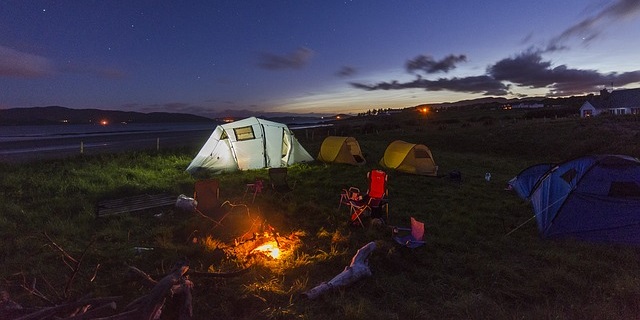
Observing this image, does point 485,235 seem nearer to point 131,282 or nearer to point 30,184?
point 131,282

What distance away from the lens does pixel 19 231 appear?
6.52m

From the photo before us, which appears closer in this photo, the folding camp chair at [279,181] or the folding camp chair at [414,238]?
the folding camp chair at [414,238]

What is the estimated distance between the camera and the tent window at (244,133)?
1414 centimetres

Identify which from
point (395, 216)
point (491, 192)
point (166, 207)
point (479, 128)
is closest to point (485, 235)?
point (395, 216)

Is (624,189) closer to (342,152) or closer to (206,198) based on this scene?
(206,198)

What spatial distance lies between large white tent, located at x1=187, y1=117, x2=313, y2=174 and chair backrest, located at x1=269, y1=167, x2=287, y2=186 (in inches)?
165

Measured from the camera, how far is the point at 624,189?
6.38 meters

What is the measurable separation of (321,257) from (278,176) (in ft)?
16.5

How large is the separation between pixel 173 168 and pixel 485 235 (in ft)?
38.8

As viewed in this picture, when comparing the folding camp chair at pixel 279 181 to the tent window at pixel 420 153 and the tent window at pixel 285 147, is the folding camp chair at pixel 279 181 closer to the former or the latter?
the tent window at pixel 285 147

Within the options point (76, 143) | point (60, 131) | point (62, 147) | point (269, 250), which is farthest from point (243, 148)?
point (60, 131)

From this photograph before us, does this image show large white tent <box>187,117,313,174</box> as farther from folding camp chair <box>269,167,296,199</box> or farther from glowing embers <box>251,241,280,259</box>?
glowing embers <box>251,241,280,259</box>

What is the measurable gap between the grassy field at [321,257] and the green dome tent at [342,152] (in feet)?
14.1

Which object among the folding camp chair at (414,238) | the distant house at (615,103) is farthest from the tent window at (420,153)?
the distant house at (615,103)
